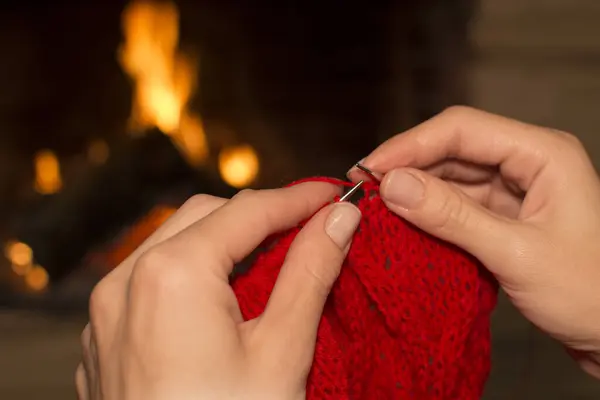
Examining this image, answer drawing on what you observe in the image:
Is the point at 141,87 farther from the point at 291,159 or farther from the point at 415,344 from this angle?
the point at 415,344

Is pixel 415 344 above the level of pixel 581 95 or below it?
below

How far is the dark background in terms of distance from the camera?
1273mm

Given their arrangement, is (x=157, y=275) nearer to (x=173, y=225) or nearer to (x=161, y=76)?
(x=173, y=225)

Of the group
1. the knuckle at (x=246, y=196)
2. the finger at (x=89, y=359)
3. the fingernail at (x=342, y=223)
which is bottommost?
the finger at (x=89, y=359)

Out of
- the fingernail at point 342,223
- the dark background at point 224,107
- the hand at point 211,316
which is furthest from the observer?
the dark background at point 224,107

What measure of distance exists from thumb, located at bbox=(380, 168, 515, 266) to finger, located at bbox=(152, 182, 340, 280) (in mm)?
92

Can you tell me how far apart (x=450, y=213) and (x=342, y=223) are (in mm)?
110

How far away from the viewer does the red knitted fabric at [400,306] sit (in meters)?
0.64

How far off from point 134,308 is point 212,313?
7 cm

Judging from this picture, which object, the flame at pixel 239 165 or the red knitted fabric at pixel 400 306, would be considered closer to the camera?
the red knitted fabric at pixel 400 306

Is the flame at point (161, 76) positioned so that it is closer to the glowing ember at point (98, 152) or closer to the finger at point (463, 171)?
the glowing ember at point (98, 152)

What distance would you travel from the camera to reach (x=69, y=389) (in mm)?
1248

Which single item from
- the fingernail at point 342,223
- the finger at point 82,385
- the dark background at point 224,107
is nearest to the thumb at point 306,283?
the fingernail at point 342,223

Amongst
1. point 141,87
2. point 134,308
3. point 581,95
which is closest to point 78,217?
point 141,87
